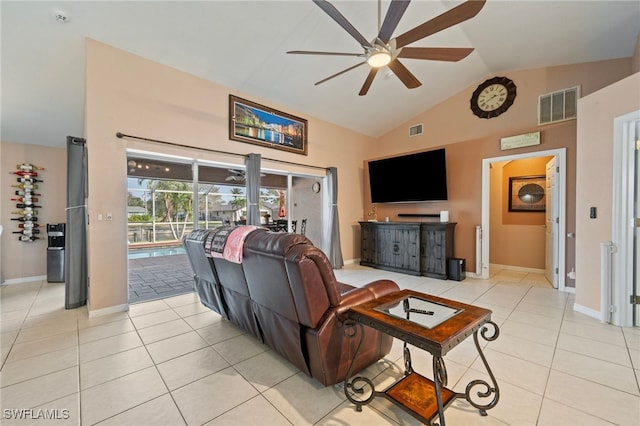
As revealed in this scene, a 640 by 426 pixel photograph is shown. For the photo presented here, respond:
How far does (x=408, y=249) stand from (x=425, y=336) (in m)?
4.18

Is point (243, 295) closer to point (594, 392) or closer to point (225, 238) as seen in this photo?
point (225, 238)

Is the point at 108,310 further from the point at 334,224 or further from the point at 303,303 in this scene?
the point at 334,224

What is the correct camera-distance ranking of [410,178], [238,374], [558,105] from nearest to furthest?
[238,374] → [558,105] → [410,178]

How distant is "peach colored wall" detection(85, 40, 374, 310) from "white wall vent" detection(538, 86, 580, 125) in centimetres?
522

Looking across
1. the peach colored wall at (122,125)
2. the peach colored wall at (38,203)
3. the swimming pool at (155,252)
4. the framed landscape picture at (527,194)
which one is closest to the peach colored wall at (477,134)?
the framed landscape picture at (527,194)

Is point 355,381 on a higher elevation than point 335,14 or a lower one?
lower

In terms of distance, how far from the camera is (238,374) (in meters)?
1.99

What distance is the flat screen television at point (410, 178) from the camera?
518 centimetres

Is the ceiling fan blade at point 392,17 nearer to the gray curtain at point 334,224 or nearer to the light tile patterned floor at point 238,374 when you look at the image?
the light tile patterned floor at point 238,374

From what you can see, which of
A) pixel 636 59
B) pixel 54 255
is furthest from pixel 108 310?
pixel 636 59

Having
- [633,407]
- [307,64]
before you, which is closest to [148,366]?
[633,407]

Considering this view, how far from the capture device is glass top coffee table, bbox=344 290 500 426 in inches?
50.2

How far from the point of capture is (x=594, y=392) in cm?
175

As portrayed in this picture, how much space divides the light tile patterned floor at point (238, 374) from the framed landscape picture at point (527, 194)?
282 centimetres
